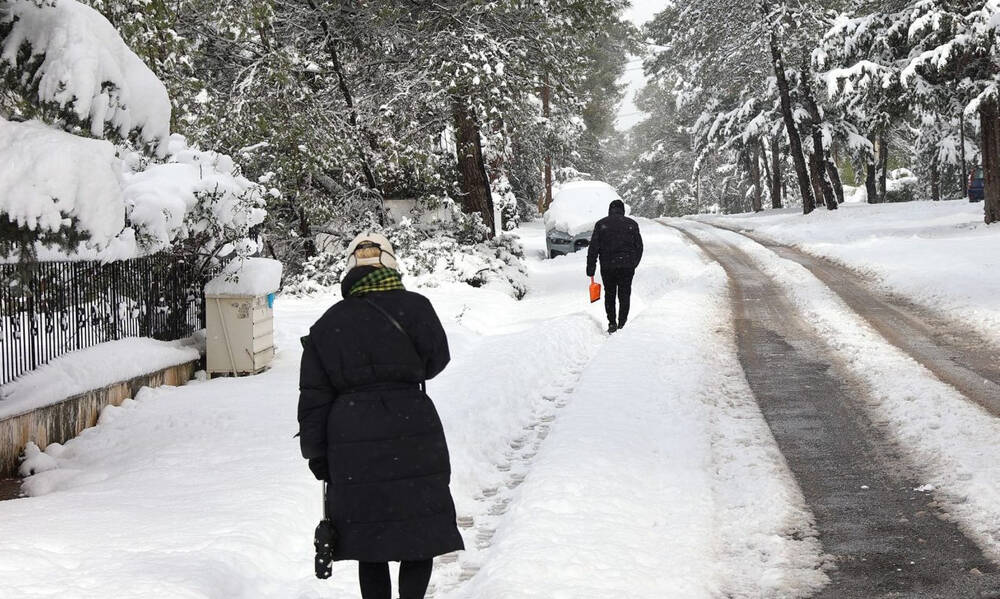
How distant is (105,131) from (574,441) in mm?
4377

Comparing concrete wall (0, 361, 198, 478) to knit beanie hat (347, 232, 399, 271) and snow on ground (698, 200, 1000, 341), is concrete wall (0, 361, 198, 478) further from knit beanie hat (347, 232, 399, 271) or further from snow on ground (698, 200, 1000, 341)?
snow on ground (698, 200, 1000, 341)

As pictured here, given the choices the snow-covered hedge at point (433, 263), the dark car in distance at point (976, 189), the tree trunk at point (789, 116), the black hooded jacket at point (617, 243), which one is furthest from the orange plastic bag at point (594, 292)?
the tree trunk at point (789, 116)

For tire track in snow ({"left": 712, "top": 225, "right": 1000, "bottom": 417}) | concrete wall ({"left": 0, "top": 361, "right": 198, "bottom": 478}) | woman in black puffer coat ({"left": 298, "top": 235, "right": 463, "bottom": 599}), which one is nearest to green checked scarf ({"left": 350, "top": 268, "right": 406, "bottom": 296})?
woman in black puffer coat ({"left": 298, "top": 235, "right": 463, "bottom": 599})

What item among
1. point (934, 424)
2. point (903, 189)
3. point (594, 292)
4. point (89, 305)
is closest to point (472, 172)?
point (594, 292)

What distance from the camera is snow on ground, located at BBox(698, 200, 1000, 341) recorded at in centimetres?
1470

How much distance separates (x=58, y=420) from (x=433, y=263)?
10.2 meters

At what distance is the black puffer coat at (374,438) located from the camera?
3615 millimetres

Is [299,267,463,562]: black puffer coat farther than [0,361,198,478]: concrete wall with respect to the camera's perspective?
No

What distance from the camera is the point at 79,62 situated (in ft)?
19.1

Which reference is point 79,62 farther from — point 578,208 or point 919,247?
point 578,208

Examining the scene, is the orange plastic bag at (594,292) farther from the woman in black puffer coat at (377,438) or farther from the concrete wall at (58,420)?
the woman in black puffer coat at (377,438)

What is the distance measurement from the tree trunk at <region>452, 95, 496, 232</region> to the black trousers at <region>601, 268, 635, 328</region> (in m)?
6.56

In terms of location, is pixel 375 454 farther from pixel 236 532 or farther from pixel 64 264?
pixel 64 264

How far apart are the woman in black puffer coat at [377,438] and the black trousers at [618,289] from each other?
32.8 ft
